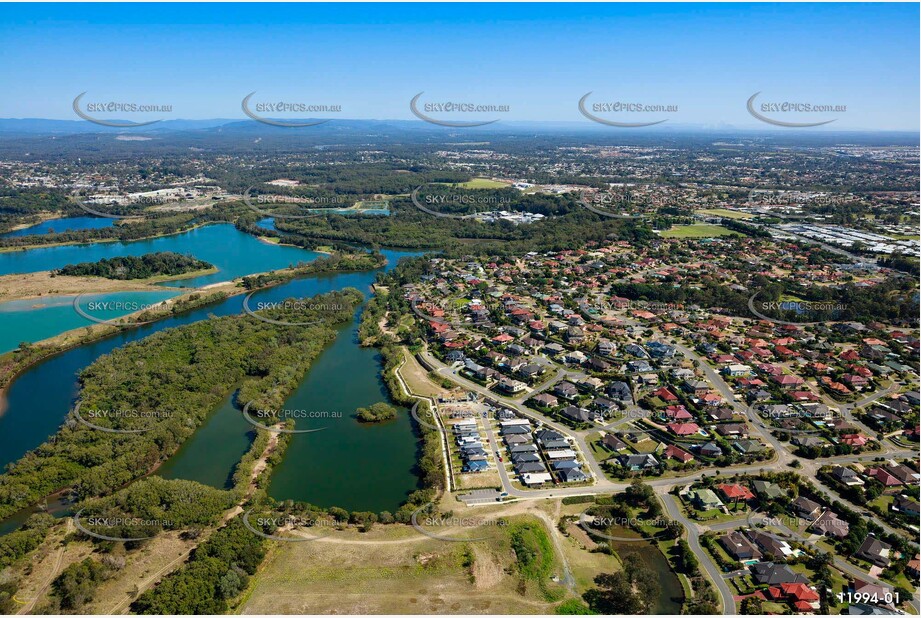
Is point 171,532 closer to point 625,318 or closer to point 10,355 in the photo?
point 10,355

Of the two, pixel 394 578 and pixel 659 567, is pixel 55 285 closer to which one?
pixel 394 578

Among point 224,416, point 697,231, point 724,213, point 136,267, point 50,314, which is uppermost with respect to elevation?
point 724,213

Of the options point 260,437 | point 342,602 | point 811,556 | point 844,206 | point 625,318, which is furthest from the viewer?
point 844,206

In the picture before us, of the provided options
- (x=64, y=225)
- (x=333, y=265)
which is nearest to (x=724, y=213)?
(x=333, y=265)

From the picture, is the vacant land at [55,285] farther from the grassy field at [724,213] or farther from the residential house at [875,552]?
the grassy field at [724,213]

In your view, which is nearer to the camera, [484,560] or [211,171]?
[484,560]

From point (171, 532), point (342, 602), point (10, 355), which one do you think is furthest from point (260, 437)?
point (10, 355)
